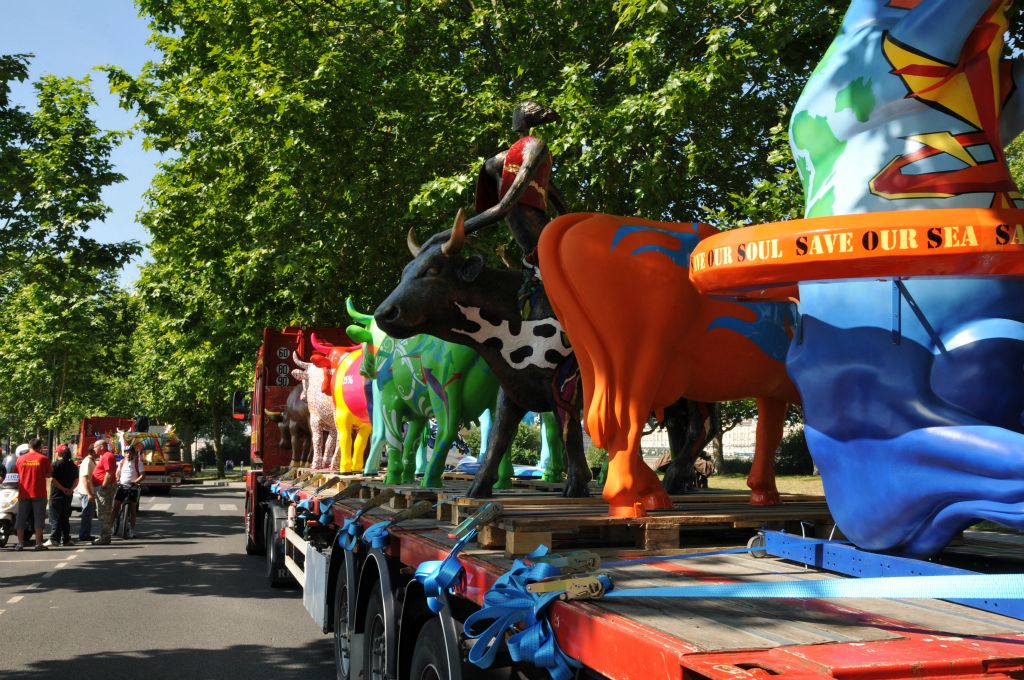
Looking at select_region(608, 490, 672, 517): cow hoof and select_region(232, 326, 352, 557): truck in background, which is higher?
select_region(232, 326, 352, 557): truck in background

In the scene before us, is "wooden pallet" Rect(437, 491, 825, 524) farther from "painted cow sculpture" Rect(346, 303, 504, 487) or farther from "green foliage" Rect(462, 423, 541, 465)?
"green foliage" Rect(462, 423, 541, 465)

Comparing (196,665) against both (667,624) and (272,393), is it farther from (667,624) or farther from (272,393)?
(272,393)

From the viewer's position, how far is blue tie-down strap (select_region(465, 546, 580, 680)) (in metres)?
2.64

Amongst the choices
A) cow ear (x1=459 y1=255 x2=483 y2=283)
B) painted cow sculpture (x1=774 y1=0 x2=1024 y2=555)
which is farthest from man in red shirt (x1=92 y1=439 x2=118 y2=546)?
painted cow sculpture (x1=774 y1=0 x2=1024 y2=555)

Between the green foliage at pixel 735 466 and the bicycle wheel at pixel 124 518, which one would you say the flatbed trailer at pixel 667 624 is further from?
the green foliage at pixel 735 466

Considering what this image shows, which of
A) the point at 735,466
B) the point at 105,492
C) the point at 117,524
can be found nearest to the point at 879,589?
the point at 105,492

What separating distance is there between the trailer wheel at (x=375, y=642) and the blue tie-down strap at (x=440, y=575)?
1236 mm

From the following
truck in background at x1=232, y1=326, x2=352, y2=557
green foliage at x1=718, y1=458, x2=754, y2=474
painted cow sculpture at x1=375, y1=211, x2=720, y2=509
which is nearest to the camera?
painted cow sculpture at x1=375, y1=211, x2=720, y2=509

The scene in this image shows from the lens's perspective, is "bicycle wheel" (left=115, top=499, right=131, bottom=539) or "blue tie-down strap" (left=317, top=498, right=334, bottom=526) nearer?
"blue tie-down strap" (left=317, top=498, right=334, bottom=526)

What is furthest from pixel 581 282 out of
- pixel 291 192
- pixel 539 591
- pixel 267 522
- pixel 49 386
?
pixel 49 386

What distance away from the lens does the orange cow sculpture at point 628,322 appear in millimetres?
4742

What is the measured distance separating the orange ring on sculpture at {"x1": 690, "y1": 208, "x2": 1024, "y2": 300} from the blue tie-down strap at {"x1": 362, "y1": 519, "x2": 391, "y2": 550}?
261 centimetres

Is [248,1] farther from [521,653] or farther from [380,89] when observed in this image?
[521,653]

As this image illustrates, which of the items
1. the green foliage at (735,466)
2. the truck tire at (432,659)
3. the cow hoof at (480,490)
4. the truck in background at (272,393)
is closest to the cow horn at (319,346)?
the truck in background at (272,393)
